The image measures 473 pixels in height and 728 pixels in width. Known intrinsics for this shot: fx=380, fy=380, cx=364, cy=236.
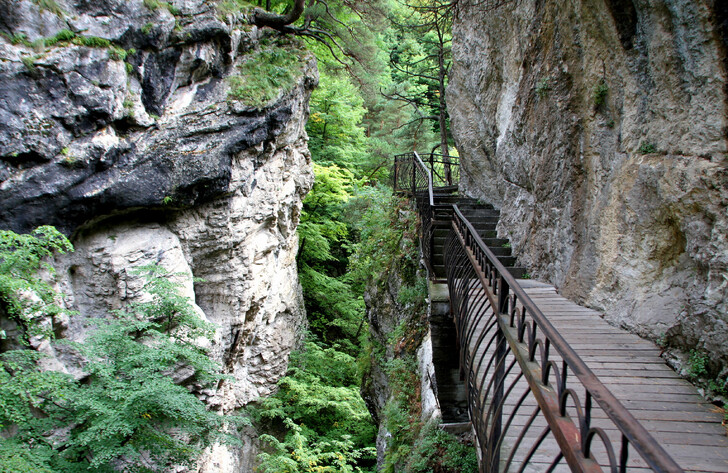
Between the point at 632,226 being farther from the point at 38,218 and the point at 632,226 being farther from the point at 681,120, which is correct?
the point at 38,218

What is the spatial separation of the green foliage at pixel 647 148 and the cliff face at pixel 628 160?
0.5 inches

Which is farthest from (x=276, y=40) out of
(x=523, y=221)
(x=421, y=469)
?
(x=421, y=469)

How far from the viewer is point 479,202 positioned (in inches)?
395

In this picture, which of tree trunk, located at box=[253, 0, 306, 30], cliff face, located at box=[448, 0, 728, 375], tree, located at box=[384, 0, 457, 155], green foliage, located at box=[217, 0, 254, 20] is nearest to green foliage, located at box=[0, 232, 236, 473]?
cliff face, located at box=[448, 0, 728, 375]

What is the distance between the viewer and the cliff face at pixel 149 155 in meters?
6.56

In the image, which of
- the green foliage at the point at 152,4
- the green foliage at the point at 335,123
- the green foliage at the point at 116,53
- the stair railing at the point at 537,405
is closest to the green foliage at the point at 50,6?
the green foliage at the point at 116,53

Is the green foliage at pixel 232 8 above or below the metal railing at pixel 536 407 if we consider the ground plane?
above

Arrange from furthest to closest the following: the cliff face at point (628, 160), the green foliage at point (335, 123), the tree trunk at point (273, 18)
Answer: the green foliage at point (335, 123) → the tree trunk at point (273, 18) → the cliff face at point (628, 160)

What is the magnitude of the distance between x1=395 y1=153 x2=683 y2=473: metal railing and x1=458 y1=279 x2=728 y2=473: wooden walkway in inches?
0.6

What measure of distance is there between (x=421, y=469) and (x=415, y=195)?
7.22 meters

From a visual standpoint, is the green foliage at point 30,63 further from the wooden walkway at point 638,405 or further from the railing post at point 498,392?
the wooden walkway at point 638,405

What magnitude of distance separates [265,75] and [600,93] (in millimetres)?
7468

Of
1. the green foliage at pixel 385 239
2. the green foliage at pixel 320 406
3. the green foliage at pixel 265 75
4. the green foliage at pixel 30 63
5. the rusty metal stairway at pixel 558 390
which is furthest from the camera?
the green foliage at pixel 320 406

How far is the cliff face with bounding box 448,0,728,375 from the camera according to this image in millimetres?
3139
